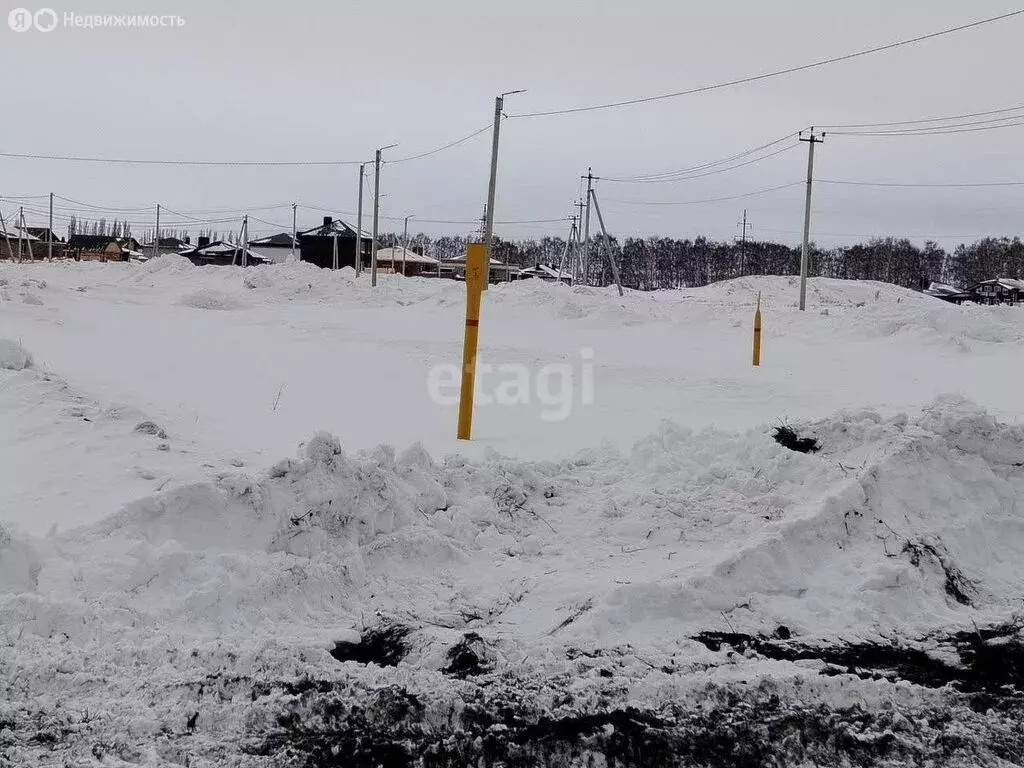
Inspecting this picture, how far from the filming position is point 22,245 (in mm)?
80000

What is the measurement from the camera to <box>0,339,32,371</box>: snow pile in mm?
7297

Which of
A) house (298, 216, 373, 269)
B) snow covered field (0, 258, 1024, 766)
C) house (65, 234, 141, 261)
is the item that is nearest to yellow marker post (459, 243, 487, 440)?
snow covered field (0, 258, 1024, 766)

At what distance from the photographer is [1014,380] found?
1347 cm

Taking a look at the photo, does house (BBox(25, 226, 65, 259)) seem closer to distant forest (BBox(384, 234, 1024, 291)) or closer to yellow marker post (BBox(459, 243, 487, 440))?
distant forest (BBox(384, 234, 1024, 291))

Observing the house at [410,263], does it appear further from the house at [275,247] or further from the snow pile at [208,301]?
the snow pile at [208,301]

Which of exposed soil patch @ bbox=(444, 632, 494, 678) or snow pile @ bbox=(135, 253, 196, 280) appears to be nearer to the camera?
exposed soil patch @ bbox=(444, 632, 494, 678)

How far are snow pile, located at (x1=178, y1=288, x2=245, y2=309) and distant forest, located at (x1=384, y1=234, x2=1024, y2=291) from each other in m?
73.4

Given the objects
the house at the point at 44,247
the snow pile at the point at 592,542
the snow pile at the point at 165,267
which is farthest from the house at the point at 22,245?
the snow pile at the point at 592,542

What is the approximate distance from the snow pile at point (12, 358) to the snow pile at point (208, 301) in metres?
17.1

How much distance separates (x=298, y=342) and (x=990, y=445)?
11620 mm

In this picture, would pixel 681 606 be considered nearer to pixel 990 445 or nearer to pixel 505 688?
pixel 505 688

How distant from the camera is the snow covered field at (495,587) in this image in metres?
2.97

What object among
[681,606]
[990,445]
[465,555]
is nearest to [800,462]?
[990,445]

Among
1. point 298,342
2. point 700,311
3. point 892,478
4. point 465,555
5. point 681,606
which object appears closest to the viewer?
point 681,606
